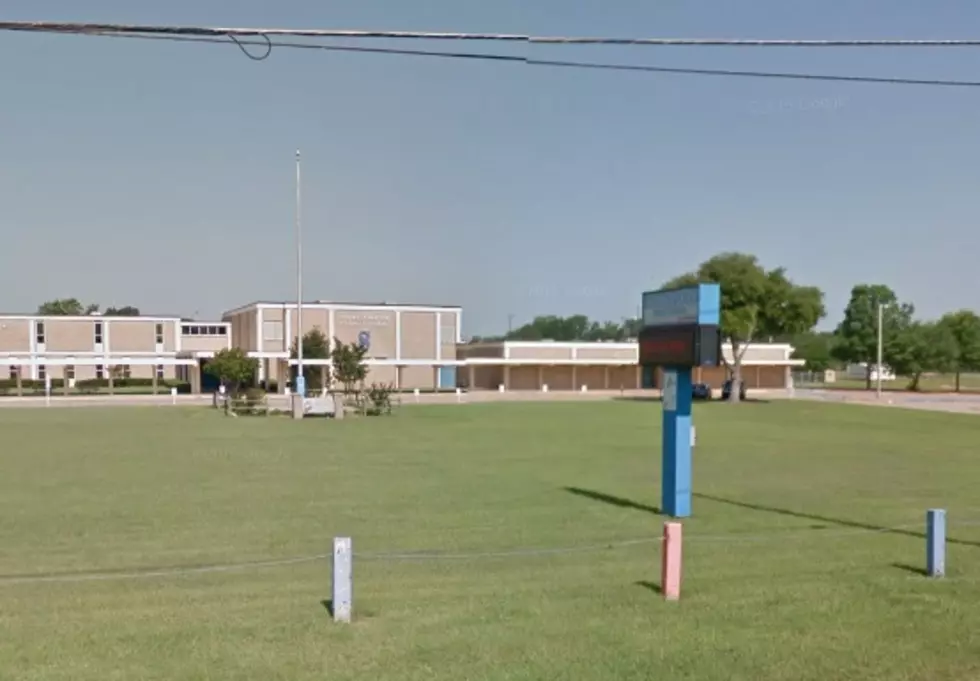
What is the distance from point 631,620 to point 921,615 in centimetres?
239

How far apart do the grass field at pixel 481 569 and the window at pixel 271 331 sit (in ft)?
179

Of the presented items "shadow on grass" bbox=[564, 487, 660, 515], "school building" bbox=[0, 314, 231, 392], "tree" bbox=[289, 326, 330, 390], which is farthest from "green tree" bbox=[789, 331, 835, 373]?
"shadow on grass" bbox=[564, 487, 660, 515]

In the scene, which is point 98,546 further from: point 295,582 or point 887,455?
point 887,455

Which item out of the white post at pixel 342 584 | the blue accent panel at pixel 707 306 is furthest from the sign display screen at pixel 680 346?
the white post at pixel 342 584

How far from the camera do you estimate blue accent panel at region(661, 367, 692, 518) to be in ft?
44.4

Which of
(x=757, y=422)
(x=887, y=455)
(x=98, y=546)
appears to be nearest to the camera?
(x=98, y=546)

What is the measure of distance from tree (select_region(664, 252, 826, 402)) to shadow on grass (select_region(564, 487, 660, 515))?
4227 centimetres

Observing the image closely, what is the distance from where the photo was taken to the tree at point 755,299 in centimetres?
5700

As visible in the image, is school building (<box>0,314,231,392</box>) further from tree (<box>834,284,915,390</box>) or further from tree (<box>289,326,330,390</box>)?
tree (<box>834,284,915,390</box>)

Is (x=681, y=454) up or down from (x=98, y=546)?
up

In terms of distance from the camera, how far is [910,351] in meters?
93.4

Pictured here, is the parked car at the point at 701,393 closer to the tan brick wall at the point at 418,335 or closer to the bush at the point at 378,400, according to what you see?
the tan brick wall at the point at 418,335

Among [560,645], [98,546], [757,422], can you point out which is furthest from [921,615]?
[757,422]

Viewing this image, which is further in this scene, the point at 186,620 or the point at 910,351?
the point at 910,351
